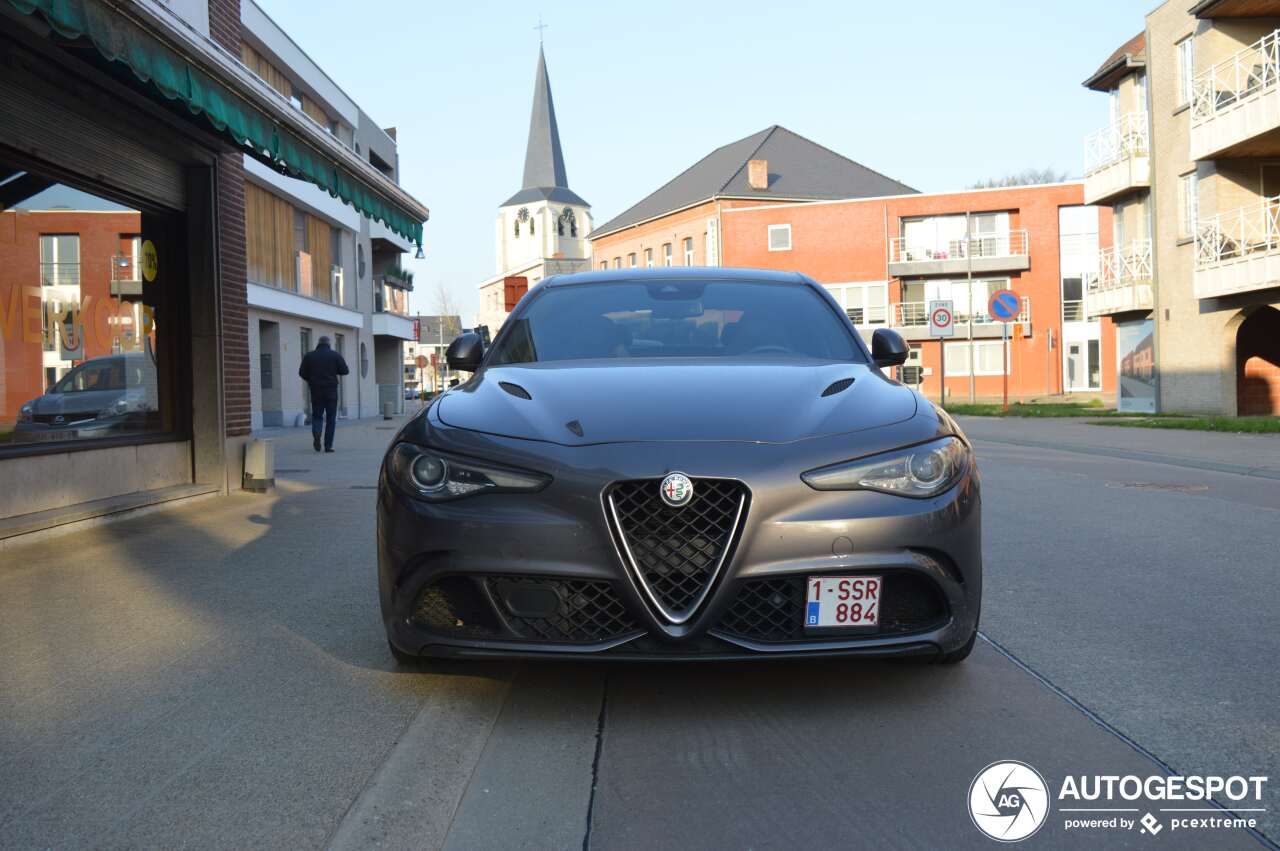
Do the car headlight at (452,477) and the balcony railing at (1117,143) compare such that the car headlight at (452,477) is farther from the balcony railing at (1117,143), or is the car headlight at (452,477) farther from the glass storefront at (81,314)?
the balcony railing at (1117,143)

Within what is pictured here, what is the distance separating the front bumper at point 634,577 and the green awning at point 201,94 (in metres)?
2.90

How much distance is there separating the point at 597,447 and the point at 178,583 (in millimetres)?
3206

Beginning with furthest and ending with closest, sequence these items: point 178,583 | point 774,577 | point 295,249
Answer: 1. point 295,249
2. point 178,583
3. point 774,577

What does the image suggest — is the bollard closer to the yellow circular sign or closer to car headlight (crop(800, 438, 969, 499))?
the yellow circular sign

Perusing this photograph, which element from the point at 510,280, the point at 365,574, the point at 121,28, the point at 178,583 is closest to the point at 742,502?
the point at 365,574

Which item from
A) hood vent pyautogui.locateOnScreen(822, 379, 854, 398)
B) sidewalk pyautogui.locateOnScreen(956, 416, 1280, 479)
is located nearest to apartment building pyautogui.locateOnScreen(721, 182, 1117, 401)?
sidewalk pyautogui.locateOnScreen(956, 416, 1280, 479)

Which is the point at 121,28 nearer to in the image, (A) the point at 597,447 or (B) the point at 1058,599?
(A) the point at 597,447

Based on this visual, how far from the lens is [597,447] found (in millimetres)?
3242

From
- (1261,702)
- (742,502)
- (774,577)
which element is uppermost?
(742,502)

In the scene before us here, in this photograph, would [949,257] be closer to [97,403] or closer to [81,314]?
[81,314]

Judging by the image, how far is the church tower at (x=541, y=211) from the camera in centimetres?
10424

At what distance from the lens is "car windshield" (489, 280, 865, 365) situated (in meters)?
4.53

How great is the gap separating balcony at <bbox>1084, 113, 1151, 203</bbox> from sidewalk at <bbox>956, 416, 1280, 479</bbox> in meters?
8.50

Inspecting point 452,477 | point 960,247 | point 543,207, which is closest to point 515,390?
point 452,477
